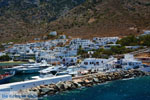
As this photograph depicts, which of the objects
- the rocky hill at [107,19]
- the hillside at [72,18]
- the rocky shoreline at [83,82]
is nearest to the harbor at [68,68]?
the rocky shoreline at [83,82]

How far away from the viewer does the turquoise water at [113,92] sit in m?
31.6

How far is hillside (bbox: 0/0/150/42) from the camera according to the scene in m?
103

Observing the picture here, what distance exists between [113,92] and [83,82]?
20.9 feet

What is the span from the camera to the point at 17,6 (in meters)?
150

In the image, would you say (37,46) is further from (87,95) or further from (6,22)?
(87,95)

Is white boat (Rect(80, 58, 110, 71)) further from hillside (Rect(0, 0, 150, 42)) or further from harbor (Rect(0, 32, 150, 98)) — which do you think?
hillside (Rect(0, 0, 150, 42))

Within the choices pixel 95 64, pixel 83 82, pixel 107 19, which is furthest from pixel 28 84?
pixel 107 19

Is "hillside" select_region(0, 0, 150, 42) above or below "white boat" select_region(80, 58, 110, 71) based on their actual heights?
above

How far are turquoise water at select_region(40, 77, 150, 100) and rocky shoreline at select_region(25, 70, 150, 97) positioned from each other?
1.56 metres

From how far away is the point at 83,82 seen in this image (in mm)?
39031

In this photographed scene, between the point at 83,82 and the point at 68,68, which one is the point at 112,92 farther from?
the point at 68,68

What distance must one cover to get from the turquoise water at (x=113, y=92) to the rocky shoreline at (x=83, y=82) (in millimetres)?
1560

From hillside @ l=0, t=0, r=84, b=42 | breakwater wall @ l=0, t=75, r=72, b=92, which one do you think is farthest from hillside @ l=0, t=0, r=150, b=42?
breakwater wall @ l=0, t=75, r=72, b=92

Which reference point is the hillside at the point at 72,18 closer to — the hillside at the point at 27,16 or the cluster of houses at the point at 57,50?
the hillside at the point at 27,16
